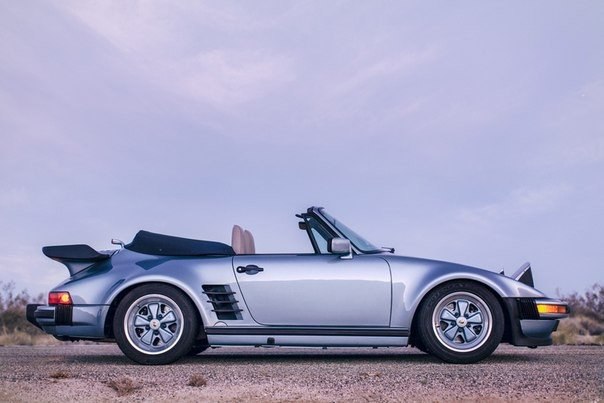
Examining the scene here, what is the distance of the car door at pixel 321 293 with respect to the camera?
7570mm

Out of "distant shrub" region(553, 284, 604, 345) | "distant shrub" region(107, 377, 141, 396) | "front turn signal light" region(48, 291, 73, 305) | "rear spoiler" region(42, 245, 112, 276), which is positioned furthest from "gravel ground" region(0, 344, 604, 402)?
"distant shrub" region(553, 284, 604, 345)

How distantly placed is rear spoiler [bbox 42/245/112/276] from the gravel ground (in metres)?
1.08

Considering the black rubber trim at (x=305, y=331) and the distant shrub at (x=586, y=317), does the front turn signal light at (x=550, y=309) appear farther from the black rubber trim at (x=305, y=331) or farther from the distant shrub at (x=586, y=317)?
the distant shrub at (x=586, y=317)

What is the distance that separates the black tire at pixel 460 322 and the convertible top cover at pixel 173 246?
2.19 m

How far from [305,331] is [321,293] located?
410mm

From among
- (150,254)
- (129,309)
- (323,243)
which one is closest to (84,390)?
(129,309)

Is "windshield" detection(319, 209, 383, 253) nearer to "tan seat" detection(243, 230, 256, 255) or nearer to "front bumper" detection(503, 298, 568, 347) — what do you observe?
"tan seat" detection(243, 230, 256, 255)

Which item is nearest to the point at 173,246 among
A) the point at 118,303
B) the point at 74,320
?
the point at 118,303

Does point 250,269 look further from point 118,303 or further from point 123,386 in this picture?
point 123,386

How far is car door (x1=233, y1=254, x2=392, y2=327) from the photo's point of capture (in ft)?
24.8

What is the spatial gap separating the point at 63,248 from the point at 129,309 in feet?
3.97

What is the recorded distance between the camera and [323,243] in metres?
8.03

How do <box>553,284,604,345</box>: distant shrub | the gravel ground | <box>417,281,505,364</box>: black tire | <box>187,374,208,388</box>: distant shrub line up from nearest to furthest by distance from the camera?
the gravel ground
<box>187,374,208,388</box>: distant shrub
<box>417,281,505,364</box>: black tire
<box>553,284,604,345</box>: distant shrub

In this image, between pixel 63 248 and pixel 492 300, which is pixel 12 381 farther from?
pixel 492 300
